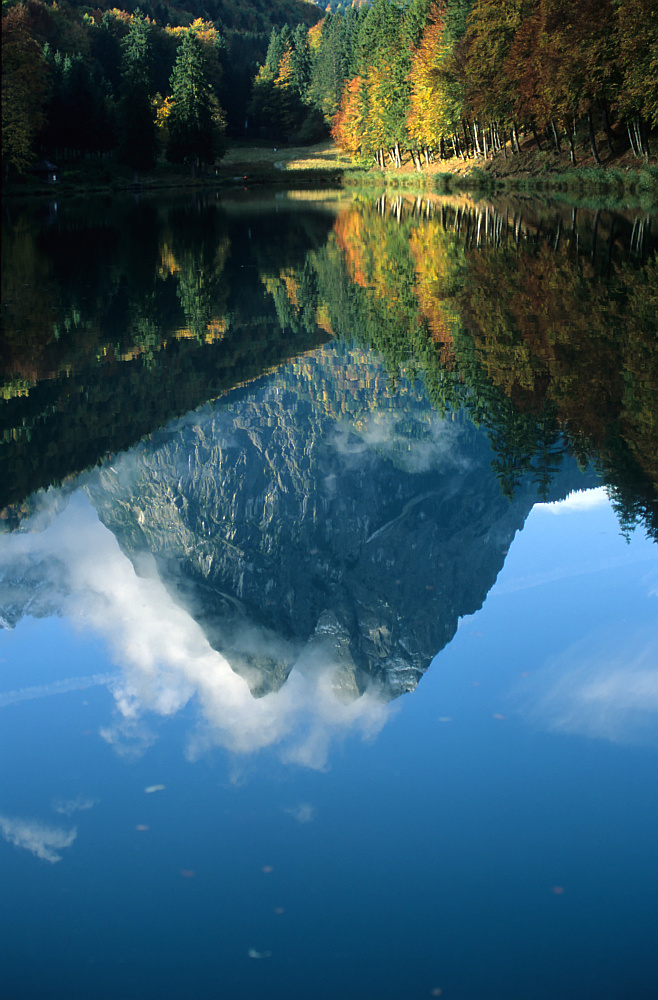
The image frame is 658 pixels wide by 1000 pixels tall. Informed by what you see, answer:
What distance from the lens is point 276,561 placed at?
21.6 ft

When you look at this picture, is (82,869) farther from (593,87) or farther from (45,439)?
(593,87)

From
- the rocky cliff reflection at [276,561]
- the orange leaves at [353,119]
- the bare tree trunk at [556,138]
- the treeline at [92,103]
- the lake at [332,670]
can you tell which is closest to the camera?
the lake at [332,670]

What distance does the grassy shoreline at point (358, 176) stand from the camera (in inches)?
1581

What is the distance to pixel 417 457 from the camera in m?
8.48

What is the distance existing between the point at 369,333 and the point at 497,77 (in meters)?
47.5

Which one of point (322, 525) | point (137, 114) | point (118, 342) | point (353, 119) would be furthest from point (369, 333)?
point (353, 119)

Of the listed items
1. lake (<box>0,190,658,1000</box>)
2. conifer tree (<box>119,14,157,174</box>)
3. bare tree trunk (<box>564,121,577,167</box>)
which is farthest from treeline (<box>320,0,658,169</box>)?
lake (<box>0,190,658,1000</box>)

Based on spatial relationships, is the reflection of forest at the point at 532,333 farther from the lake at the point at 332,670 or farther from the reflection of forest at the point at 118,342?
the reflection of forest at the point at 118,342

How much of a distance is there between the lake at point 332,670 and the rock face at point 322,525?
0.03 m

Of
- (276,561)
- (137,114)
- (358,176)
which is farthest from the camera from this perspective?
(358,176)

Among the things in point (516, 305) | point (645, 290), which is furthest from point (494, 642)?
point (645, 290)

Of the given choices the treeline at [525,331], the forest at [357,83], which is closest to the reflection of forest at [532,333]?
the treeline at [525,331]

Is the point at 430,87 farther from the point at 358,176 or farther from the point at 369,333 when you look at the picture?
the point at 369,333

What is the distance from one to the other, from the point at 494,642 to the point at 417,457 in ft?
11.4
